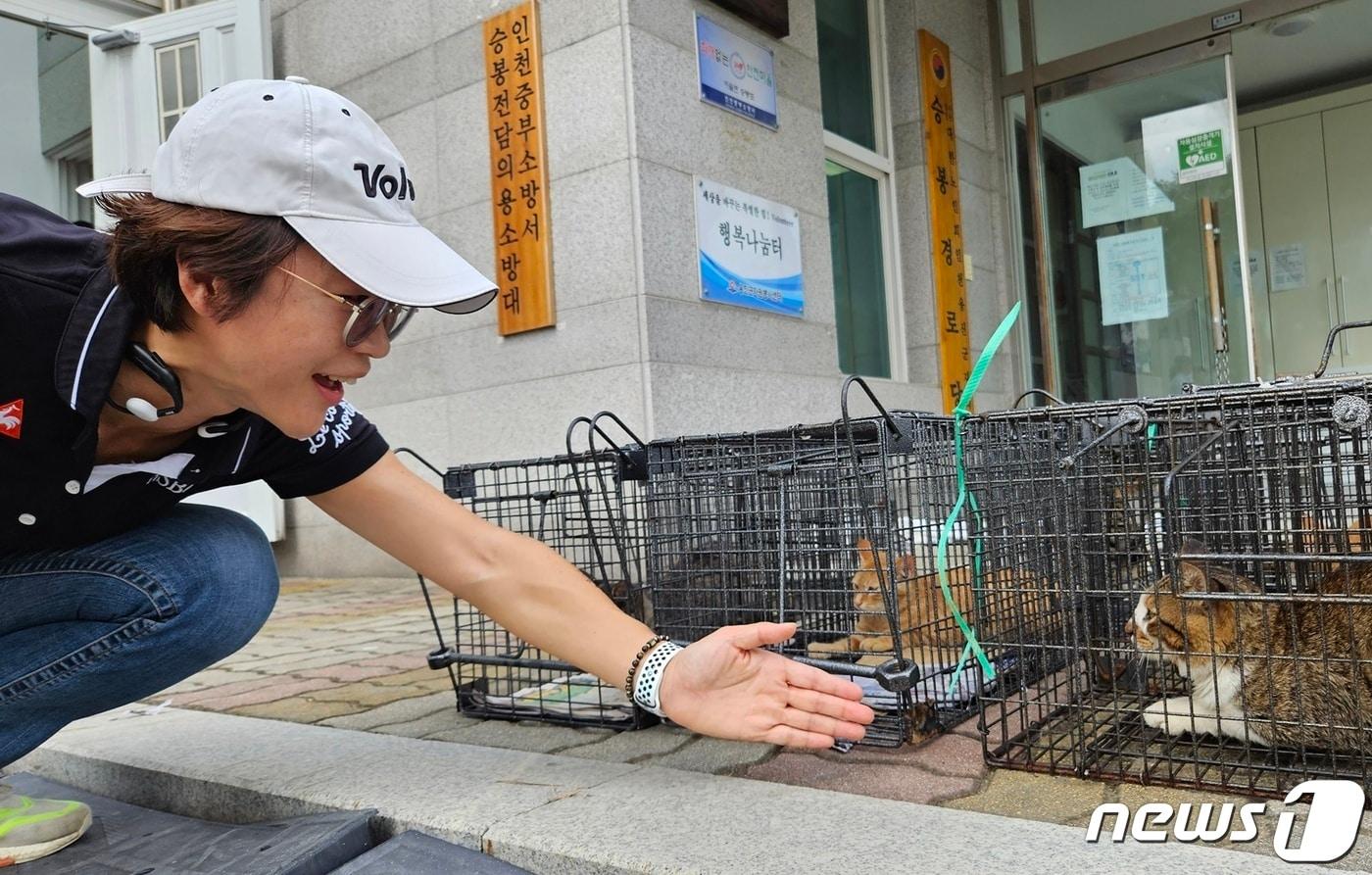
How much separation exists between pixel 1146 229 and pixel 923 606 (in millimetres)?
5475

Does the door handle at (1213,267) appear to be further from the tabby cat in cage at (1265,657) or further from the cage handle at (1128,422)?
the cage handle at (1128,422)

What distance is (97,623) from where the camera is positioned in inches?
67.4

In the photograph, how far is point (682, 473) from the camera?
2234mm

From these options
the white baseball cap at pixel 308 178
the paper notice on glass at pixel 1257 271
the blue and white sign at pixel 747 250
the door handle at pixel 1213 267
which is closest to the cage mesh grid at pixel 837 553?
the white baseball cap at pixel 308 178

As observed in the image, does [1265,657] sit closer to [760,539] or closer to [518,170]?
[760,539]

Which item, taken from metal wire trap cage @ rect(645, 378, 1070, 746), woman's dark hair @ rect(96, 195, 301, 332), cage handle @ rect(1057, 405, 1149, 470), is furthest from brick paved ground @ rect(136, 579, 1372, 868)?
woman's dark hair @ rect(96, 195, 301, 332)

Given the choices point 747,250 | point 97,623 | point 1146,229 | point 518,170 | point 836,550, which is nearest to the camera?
point 97,623

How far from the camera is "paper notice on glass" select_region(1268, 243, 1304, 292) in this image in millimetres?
8430

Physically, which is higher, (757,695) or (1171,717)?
(757,695)

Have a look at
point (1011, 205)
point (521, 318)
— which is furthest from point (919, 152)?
point (521, 318)

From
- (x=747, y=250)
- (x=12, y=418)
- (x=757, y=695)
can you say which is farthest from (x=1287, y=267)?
(x=12, y=418)

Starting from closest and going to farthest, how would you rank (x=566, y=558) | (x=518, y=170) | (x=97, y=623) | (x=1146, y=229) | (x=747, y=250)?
(x=97, y=623) → (x=566, y=558) → (x=518, y=170) → (x=747, y=250) → (x=1146, y=229)

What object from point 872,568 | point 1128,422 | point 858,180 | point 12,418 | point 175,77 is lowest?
point 872,568

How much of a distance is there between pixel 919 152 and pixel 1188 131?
176 centimetres
